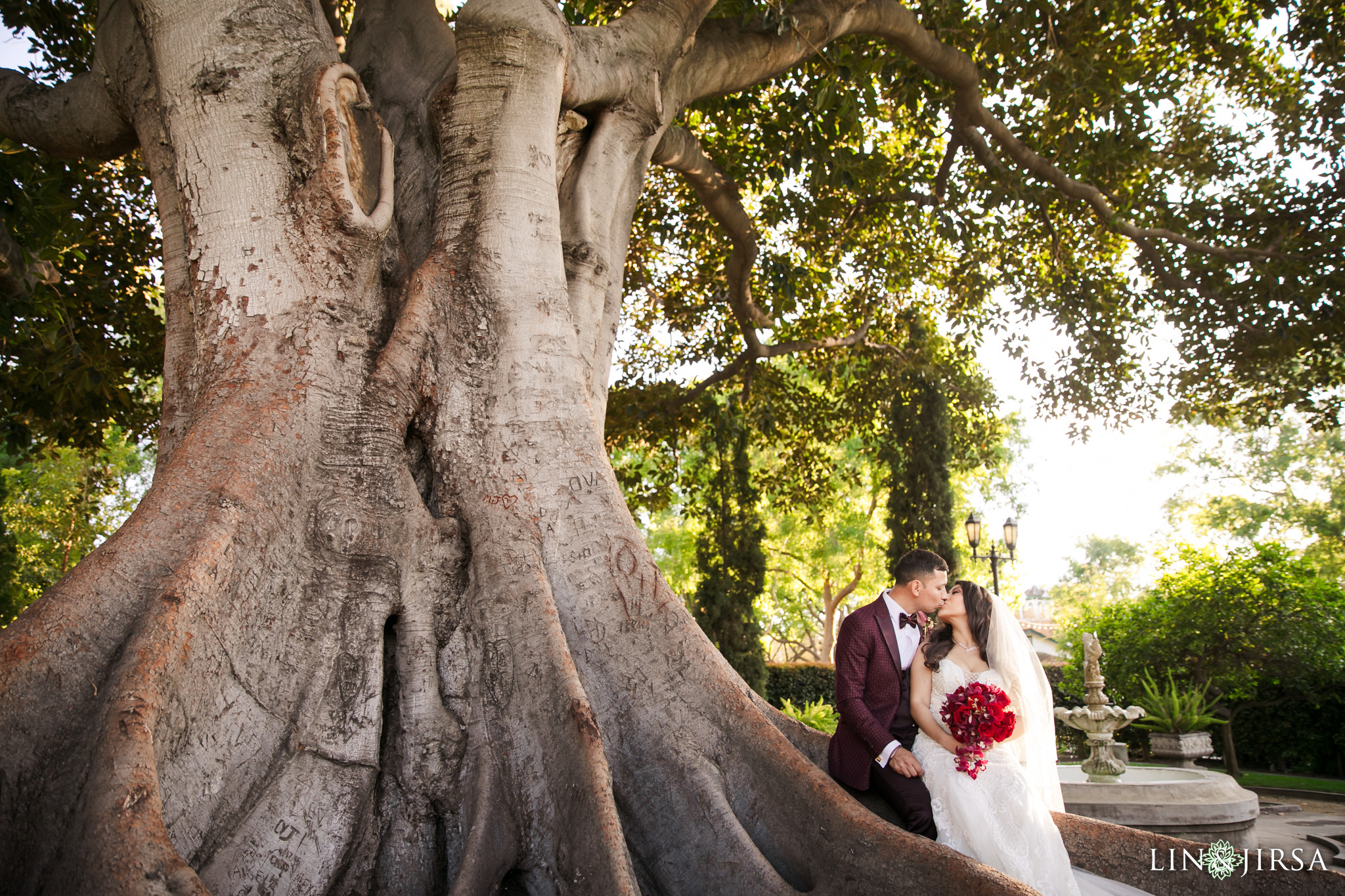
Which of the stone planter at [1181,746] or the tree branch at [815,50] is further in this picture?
the stone planter at [1181,746]

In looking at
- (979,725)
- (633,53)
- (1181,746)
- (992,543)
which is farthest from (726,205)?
(1181,746)

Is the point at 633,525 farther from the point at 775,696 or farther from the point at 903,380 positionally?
the point at 775,696

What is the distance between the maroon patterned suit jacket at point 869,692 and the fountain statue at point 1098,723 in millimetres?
4917

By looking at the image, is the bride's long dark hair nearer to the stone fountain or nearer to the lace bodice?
the lace bodice

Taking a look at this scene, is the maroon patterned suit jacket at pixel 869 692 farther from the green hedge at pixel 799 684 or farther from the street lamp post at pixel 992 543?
the green hedge at pixel 799 684

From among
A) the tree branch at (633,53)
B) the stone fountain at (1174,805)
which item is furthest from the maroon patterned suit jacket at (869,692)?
the stone fountain at (1174,805)

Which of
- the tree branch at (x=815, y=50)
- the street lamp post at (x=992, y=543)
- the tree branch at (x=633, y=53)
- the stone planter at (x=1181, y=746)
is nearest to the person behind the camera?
the tree branch at (x=633, y=53)

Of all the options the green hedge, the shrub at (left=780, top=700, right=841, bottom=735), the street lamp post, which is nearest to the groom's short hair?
the shrub at (left=780, top=700, right=841, bottom=735)

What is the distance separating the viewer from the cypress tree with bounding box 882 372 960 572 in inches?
612

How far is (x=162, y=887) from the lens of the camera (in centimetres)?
184

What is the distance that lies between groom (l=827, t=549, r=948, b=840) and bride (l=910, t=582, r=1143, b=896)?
11 centimetres

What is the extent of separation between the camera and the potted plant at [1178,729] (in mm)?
10961

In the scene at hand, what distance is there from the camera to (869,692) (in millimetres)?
3932

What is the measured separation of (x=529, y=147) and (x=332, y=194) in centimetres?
107
